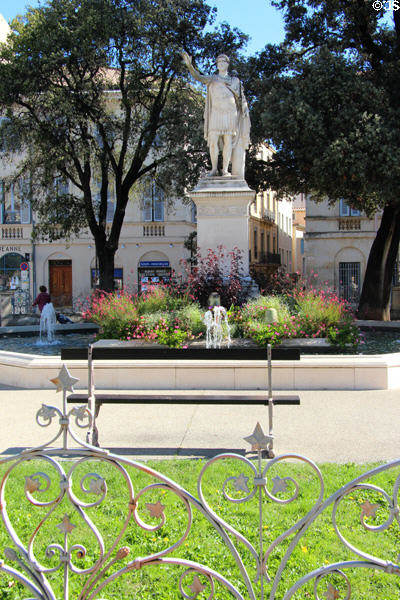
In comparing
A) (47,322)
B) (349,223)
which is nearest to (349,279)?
(349,223)

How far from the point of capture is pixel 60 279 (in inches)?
1476

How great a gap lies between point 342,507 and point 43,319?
41.1ft

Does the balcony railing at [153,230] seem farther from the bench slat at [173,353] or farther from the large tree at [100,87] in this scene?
the bench slat at [173,353]

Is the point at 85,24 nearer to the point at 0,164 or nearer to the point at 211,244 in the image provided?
the point at 211,244

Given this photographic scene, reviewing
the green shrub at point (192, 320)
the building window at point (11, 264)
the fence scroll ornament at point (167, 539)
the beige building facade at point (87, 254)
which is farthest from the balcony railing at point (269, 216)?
the fence scroll ornament at point (167, 539)

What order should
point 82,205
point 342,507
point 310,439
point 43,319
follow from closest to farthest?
1. point 342,507
2. point 310,439
3. point 43,319
4. point 82,205

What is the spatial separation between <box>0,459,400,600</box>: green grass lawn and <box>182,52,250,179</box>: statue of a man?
9.15 meters

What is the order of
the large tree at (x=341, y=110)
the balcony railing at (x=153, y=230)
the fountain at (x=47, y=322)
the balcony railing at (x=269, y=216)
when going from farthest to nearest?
the balcony railing at (x=269, y=216) → the balcony railing at (x=153, y=230) → the large tree at (x=341, y=110) → the fountain at (x=47, y=322)

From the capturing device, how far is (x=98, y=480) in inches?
105

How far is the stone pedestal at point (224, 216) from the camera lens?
12.6m

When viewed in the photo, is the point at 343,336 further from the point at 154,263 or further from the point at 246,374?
the point at 154,263

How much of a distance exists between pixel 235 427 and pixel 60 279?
32.3 m

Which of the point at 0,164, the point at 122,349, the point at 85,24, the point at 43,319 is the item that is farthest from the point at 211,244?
the point at 0,164

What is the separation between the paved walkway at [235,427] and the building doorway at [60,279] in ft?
97.4
